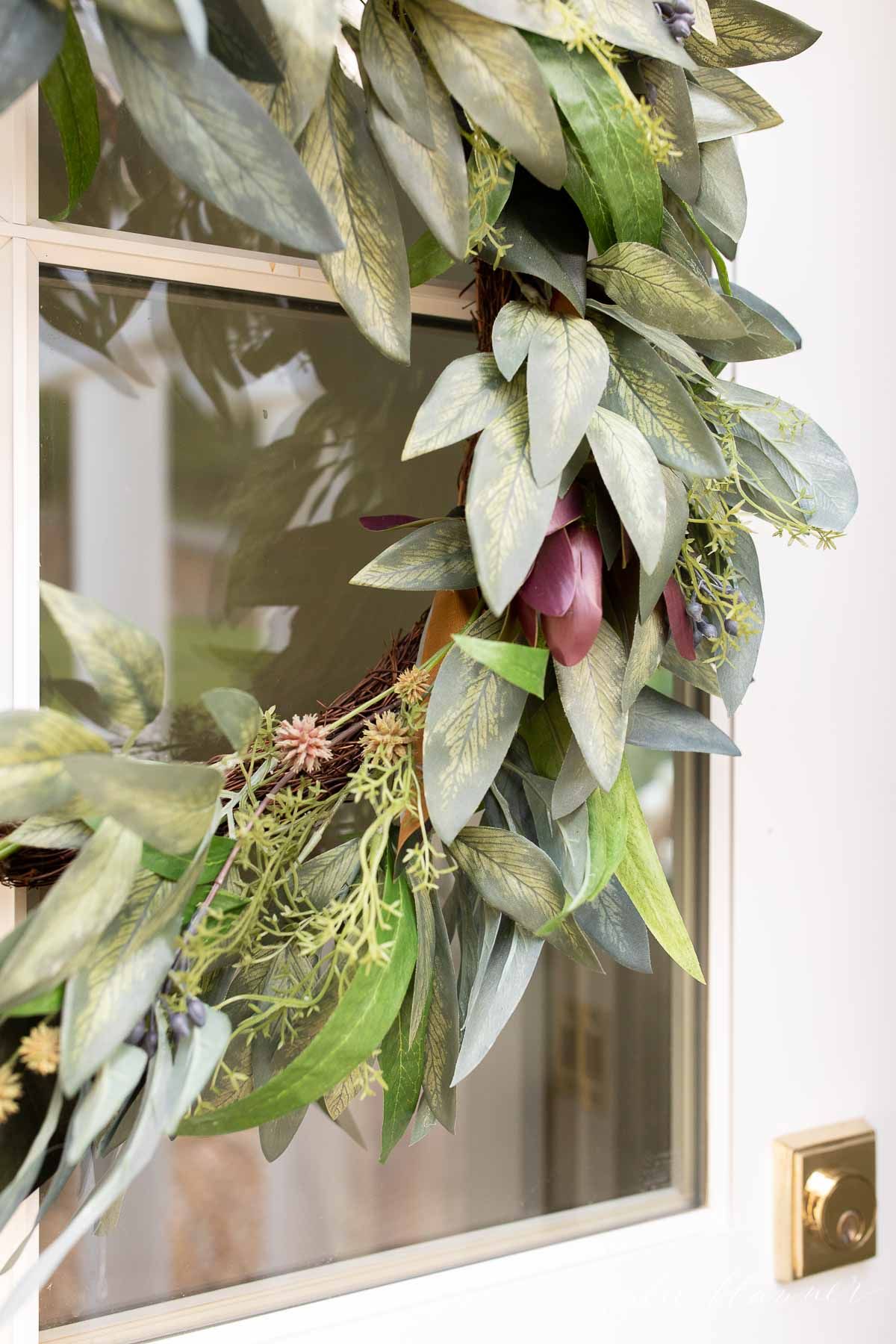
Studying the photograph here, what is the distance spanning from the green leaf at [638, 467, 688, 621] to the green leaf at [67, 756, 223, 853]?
0.20 metres

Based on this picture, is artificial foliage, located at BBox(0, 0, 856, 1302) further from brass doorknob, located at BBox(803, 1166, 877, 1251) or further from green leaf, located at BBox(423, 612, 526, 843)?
brass doorknob, located at BBox(803, 1166, 877, 1251)

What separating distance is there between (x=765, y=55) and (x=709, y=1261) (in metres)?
0.79

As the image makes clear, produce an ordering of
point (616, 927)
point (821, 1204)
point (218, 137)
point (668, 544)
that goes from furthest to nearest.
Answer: point (821, 1204) → point (616, 927) → point (668, 544) → point (218, 137)

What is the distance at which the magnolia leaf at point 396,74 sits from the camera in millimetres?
366

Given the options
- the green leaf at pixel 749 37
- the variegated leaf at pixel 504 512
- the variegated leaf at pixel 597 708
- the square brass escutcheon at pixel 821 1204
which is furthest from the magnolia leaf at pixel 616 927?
the green leaf at pixel 749 37

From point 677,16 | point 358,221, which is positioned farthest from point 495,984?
point 677,16

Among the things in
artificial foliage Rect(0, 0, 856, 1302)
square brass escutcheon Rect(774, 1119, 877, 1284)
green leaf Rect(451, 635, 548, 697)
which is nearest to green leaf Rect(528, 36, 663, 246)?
artificial foliage Rect(0, 0, 856, 1302)

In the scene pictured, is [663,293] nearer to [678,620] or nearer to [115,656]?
[678,620]

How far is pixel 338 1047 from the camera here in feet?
1.29

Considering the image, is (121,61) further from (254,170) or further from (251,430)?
(251,430)

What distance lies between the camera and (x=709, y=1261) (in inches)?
27.2

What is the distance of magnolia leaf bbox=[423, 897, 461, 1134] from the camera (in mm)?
475

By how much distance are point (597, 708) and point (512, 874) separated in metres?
0.09

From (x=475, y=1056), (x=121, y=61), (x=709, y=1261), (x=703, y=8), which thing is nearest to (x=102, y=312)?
(x=121, y=61)
